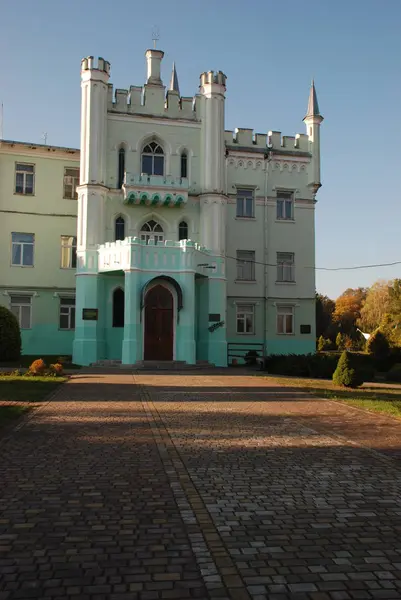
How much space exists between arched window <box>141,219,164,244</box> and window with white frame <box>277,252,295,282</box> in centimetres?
830

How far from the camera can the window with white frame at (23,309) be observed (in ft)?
116

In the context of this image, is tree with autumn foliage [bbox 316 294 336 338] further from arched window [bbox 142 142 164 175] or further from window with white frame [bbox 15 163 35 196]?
window with white frame [bbox 15 163 35 196]

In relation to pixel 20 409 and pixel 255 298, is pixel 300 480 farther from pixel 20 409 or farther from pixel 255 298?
pixel 255 298

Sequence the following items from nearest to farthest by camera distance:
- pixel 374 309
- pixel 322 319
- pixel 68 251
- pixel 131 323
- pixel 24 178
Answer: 1. pixel 131 323
2. pixel 24 178
3. pixel 68 251
4. pixel 374 309
5. pixel 322 319

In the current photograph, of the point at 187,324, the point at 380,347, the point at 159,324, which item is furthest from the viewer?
the point at 380,347

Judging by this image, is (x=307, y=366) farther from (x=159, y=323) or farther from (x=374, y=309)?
(x=374, y=309)

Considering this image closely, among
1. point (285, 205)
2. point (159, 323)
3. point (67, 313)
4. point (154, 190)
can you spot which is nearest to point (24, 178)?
point (67, 313)

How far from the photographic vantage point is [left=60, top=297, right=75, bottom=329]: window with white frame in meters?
36.1

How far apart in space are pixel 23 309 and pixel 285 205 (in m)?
17.5

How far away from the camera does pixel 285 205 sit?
3894cm

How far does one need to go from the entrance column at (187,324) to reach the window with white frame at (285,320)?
31.5 feet

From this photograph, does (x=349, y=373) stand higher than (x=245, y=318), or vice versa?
(x=245, y=318)

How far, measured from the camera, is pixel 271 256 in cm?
3822

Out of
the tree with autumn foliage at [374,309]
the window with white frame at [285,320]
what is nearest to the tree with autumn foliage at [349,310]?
the tree with autumn foliage at [374,309]
